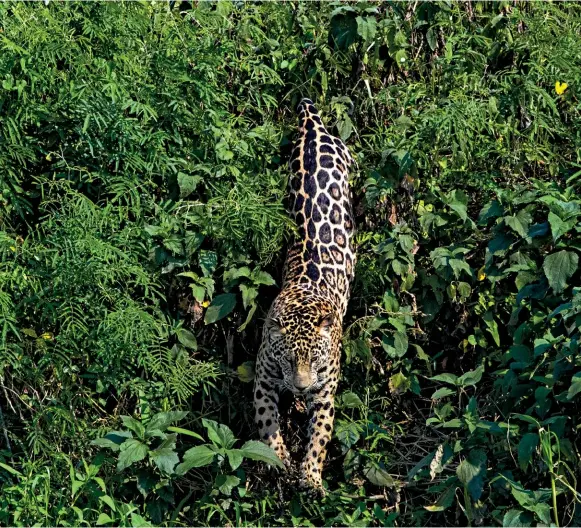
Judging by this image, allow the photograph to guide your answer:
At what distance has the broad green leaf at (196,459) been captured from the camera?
5654 millimetres

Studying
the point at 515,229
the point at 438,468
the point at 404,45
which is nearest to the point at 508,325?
the point at 515,229

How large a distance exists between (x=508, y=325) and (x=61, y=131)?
2804 millimetres

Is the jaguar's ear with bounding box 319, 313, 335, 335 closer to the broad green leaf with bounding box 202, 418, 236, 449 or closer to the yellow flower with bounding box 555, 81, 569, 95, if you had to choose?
the broad green leaf with bounding box 202, 418, 236, 449

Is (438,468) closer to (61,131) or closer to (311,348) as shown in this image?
(311,348)

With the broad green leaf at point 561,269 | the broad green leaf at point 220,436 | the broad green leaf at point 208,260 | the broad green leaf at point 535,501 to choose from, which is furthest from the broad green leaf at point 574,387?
the broad green leaf at point 208,260

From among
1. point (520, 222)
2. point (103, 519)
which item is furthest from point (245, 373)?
point (520, 222)

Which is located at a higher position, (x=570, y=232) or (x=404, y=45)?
(x=404, y=45)

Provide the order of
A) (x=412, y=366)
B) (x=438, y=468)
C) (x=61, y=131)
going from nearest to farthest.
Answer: (x=438, y=468), (x=61, y=131), (x=412, y=366)

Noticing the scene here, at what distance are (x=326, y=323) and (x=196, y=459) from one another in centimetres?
123

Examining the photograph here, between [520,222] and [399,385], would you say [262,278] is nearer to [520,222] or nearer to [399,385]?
[399,385]

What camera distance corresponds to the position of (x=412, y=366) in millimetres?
6926

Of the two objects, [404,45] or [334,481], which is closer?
[334,481]

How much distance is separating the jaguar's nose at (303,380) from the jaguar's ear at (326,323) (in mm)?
278

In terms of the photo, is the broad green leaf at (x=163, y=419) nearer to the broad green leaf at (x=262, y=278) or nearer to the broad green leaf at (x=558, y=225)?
the broad green leaf at (x=262, y=278)
